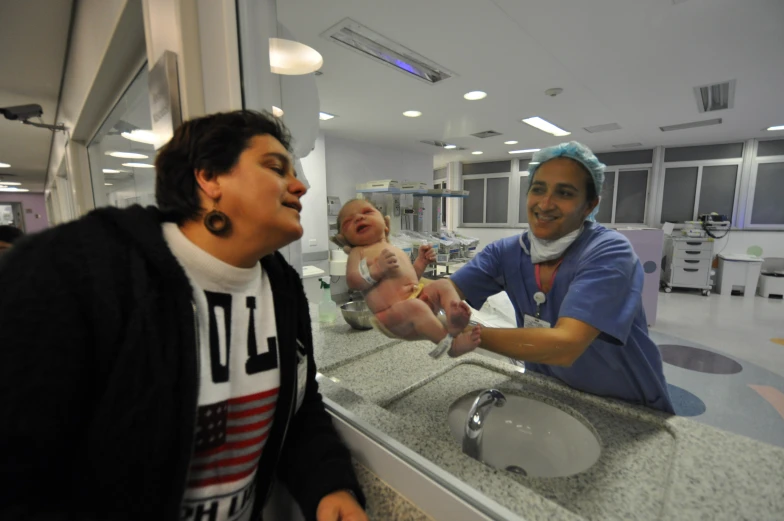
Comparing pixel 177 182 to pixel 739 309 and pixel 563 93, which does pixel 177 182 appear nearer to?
pixel 563 93

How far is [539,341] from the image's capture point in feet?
1.89

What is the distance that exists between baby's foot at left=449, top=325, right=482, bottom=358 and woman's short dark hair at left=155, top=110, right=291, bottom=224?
484 millimetres

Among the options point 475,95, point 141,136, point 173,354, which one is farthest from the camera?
point 475,95

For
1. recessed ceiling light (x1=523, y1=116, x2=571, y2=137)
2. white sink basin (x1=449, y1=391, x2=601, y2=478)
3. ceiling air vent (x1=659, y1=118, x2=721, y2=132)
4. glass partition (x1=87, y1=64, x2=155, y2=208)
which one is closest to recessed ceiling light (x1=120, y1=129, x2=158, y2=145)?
glass partition (x1=87, y1=64, x2=155, y2=208)

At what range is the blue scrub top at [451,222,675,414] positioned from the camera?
24.0 inches

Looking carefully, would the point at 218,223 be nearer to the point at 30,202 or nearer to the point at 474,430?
the point at 474,430

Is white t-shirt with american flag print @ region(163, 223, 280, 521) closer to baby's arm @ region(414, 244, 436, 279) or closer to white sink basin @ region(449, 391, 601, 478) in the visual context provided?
baby's arm @ region(414, 244, 436, 279)

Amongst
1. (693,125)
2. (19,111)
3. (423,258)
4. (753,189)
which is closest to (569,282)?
(423,258)

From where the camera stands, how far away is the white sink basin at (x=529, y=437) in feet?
2.64

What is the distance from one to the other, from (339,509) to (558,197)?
2.32 feet

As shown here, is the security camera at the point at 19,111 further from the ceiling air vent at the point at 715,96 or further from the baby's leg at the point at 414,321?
the ceiling air vent at the point at 715,96

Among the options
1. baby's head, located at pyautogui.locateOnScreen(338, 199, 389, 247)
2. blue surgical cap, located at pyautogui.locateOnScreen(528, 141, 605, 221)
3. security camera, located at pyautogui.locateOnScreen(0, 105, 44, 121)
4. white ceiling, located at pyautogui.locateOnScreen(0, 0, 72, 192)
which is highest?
white ceiling, located at pyautogui.locateOnScreen(0, 0, 72, 192)

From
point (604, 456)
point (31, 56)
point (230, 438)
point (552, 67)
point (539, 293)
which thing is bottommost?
point (604, 456)

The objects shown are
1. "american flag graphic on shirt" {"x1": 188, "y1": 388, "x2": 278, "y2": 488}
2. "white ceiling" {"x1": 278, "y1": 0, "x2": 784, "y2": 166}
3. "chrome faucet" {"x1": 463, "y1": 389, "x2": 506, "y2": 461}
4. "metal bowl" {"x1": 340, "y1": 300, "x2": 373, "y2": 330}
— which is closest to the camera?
"american flag graphic on shirt" {"x1": 188, "y1": 388, "x2": 278, "y2": 488}
